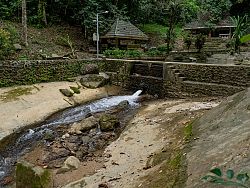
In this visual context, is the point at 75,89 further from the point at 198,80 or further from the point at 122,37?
the point at 122,37

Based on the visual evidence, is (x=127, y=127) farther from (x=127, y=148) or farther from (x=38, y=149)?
(x=38, y=149)

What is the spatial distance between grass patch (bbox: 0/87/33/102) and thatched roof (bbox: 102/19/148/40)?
9035mm

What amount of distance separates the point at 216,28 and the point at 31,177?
23.4 meters

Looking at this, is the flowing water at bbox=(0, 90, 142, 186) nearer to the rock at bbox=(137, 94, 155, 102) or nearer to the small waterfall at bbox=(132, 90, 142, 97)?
the small waterfall at bbox=(132, 90, 142, 97)

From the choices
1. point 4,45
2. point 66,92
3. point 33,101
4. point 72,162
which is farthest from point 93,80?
point 72,162

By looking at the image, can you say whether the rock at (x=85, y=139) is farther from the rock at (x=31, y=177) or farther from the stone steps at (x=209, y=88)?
the stone steps at (x=209, y=88)

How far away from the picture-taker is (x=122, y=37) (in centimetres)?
2139

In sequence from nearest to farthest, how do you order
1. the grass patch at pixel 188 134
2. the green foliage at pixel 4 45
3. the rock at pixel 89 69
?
1. the grass patch at pixel 188 134
2. the green foliage at pixel 4 45
3. the rock at pixel 89 69

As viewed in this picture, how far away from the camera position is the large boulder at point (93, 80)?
A: 15641 mm

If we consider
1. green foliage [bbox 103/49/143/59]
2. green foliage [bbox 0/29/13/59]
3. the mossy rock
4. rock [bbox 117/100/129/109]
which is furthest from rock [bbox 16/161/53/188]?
green foliage [bbox 103/49/143/59]

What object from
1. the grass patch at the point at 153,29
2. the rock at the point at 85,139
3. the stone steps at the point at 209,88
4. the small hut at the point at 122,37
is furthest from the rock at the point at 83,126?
the grass patch at the point at 153,29

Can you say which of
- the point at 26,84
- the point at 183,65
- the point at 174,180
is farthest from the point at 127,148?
the point at 26,84

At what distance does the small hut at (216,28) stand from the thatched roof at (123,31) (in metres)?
6.91

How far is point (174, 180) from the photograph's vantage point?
15.4 ft
